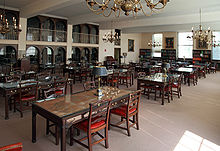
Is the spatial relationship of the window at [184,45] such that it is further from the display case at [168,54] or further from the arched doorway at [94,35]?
the arched doorway at [94,35]

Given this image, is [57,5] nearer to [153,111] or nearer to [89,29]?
[153,111]

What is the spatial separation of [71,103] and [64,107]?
0.24 metres

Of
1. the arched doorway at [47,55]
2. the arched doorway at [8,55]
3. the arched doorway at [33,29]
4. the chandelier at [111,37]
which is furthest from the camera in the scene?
the arched doorway at [47,55]

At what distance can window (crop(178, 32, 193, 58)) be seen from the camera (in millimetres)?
19309

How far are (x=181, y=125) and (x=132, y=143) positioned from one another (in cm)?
153

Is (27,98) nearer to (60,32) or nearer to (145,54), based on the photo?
(60,32)

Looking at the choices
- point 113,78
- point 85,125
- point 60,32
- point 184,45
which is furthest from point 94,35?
point 85,125

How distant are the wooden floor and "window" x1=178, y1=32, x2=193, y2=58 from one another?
1573 centimetres

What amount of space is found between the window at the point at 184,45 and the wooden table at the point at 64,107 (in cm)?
1819

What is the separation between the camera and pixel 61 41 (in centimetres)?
1338

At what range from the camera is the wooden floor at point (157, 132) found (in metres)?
3.06

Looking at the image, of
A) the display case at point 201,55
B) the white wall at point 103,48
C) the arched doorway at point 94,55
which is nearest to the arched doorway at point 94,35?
the white wall at point 103,48

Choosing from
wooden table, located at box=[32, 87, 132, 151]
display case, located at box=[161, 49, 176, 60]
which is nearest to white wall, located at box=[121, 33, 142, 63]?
display case, located at box=[161, 49, 176, 60]

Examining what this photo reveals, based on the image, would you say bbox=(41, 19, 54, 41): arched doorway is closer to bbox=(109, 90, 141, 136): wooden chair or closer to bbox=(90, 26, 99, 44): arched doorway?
bbox=(90, 26, 99, 44): arched doorway
